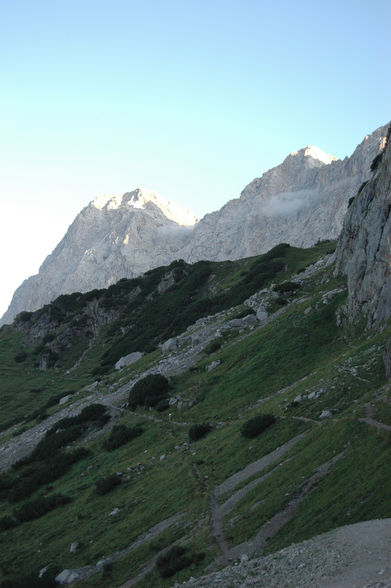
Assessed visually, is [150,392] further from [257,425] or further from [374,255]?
[374,255]

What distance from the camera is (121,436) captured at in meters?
42.2

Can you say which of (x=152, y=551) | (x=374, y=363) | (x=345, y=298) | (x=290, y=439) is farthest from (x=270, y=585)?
(x=345, y=298)

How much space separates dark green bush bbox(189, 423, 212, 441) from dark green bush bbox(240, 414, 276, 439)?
5801 mm

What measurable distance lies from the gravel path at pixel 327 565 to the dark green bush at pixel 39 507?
19374mm

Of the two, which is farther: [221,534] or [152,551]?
[152,551]

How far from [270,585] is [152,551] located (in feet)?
29.9

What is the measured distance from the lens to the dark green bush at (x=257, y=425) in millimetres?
29672

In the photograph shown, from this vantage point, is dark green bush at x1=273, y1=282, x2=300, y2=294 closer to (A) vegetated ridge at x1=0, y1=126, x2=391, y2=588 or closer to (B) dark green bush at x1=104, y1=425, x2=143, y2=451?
(A) vegetated ridge at x1=0, y1=126, x2=391, y2=588

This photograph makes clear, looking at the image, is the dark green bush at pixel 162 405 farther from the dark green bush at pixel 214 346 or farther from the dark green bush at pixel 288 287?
the dark green bush at pixel 288 287

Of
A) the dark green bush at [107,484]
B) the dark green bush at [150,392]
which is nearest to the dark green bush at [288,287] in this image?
the dark green bush at [150,392]

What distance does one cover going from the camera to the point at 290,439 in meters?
27.3

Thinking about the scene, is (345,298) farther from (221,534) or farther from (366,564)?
(366,564)

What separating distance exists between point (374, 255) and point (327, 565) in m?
26.9

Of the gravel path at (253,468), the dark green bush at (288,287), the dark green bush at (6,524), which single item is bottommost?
the gravel path at (253,468)
